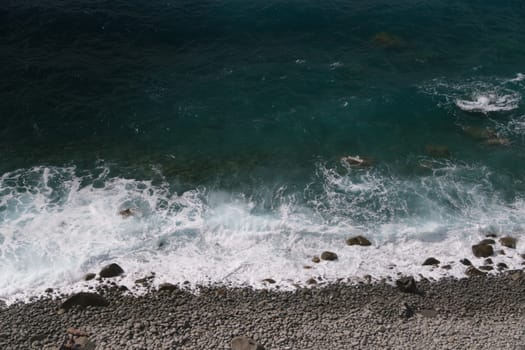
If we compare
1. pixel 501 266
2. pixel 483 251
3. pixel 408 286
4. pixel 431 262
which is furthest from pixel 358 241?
pixel 501 266

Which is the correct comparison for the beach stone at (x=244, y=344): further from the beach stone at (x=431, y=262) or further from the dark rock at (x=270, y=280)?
the beach stone at (x=431, y=262)

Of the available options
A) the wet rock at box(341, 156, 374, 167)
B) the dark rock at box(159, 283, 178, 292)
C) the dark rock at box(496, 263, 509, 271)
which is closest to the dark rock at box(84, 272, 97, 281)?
the dark rock at box(159, 283, 178, 292)

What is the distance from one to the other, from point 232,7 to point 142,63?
14.9 metres

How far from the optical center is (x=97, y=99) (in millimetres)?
42000

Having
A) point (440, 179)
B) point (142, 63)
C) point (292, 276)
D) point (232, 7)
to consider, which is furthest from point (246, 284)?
point (232, 7)

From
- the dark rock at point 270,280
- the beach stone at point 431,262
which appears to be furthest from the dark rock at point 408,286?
the dark rock at point 270,280

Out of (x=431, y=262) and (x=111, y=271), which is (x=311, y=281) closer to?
(x=431, y=262)

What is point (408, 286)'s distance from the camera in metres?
27.0

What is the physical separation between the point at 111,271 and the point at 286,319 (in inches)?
414

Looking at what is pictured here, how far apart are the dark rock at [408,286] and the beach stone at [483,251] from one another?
18.2ft

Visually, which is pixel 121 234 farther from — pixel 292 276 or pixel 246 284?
pixel 292 276

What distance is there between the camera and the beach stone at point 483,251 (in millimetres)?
29995

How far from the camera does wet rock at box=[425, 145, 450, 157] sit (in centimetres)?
3847

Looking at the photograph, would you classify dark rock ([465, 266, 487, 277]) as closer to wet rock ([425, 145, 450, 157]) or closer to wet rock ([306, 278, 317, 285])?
wet rock ([306, 278, 317, 285])
